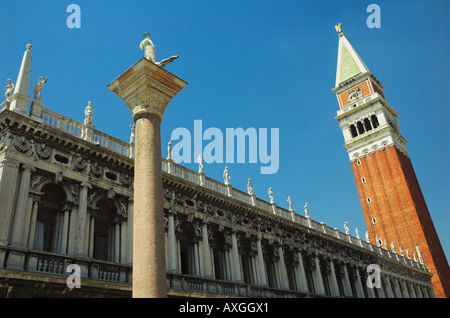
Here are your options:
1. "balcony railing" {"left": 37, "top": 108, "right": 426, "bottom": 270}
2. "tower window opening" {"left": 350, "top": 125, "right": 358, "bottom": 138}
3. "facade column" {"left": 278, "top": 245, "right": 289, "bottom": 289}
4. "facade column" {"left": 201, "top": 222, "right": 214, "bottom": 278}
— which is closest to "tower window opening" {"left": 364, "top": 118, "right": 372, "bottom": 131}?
"tower window opening" {"left": 350, "top": 125, "right": 358, "bottom": 138}

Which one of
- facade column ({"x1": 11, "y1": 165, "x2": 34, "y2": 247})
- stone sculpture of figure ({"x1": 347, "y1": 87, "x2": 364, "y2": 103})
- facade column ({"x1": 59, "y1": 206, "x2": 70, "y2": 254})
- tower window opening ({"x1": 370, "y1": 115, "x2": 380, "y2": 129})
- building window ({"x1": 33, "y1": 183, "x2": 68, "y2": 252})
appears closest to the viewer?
facade column ({"x1": 11, "y1": 165, "x2": 34, "y2": 247})

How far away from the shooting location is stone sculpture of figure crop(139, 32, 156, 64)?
960 cm

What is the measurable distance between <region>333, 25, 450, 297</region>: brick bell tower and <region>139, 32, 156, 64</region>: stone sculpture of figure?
163 ft

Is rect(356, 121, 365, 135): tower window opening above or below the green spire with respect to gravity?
below

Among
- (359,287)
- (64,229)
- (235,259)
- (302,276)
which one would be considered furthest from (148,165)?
(359,287)

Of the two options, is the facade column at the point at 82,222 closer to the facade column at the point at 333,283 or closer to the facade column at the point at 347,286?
the facade column at the point at 333,283

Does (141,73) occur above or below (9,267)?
above

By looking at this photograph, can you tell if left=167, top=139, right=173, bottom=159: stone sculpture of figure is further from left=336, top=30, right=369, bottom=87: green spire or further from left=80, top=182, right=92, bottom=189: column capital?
left=336, top=30, right=369, bottom=87: green spire

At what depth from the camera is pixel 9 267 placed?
46.0 ft

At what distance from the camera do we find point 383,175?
194 feet
